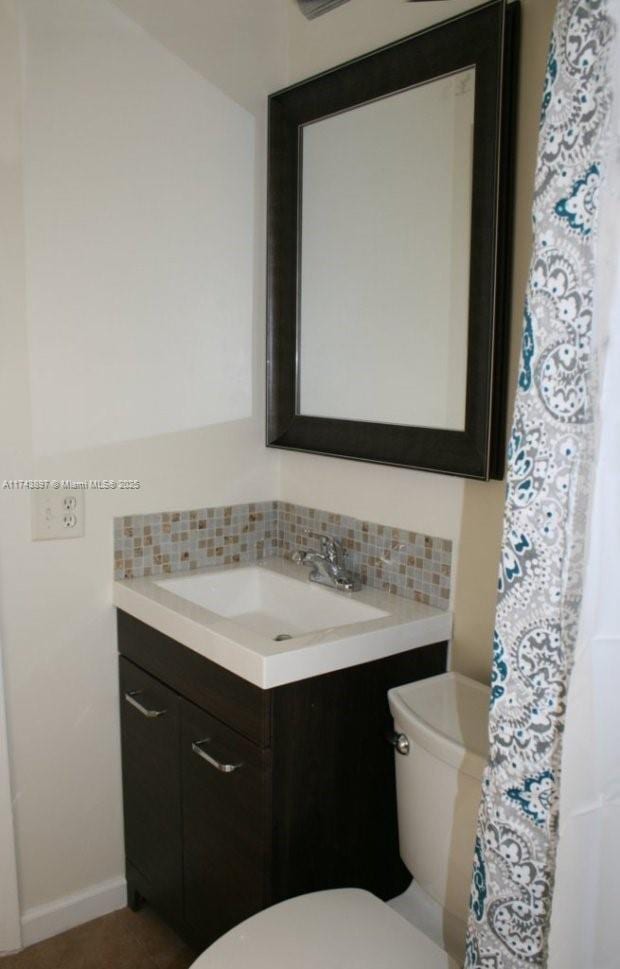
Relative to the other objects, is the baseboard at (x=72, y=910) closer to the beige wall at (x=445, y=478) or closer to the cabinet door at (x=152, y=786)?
the cabinet door at (x=152, y=786)

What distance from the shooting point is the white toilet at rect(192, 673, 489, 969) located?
1.30 metres

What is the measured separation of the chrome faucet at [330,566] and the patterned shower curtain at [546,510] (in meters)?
0.87

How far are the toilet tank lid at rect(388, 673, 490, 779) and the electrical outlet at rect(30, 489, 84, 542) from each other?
84cm

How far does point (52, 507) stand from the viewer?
6.11ft

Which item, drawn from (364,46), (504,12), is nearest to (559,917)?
(504,12)

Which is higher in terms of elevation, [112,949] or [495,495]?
[495,495]

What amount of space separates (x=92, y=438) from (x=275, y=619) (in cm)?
64

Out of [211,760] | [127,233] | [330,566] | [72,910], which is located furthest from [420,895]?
[127,233]

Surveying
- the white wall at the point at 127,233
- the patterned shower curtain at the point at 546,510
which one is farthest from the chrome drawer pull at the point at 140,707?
the patterned shower curtain at the point at 546,510

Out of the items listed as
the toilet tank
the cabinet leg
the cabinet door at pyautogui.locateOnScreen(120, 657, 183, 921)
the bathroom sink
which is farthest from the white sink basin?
the cabinet leg

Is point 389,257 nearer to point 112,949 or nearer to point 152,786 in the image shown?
point 152,786

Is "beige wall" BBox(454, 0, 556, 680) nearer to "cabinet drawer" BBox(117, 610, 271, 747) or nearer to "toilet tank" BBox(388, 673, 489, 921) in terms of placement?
"toilet tank" BBox(388, 673, 489, 921)

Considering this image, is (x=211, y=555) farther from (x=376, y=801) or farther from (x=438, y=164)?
(x=438, y=164)

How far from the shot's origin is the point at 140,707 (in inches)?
74.3
